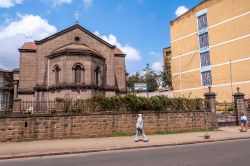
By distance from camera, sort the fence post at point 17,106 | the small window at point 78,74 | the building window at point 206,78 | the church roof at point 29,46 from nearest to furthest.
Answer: the fence post at point 17,106 → the small window at point 78,74 → the church roof at point 29,46 → the building window at point 206,78

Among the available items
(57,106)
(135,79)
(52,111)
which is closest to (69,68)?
(57,106)

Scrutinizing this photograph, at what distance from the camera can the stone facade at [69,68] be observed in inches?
1191

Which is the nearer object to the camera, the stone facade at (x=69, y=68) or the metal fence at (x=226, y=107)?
the metal fence at (x=226, y=107)

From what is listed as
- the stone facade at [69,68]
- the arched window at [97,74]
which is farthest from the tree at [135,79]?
the arched window at [97,74]

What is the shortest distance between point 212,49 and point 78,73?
21314mm

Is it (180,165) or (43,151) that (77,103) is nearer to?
(43,151)

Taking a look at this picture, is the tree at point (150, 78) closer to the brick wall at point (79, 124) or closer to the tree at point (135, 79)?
the tree at point (135, 79)

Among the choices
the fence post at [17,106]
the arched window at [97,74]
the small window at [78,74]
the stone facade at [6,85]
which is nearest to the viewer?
the fence post at [17,106]

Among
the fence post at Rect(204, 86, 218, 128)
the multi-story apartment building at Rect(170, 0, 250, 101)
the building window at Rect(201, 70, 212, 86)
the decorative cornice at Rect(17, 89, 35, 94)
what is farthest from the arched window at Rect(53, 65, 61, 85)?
the building window at Rect(201, 70, 212, 86)

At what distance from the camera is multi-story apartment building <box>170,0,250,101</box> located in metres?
36.4

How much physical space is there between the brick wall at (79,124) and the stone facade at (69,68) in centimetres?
1221

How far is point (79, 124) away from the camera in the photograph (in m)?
16.9

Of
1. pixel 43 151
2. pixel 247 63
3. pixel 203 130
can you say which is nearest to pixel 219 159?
pixel 43 151

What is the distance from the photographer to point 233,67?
3734cm
